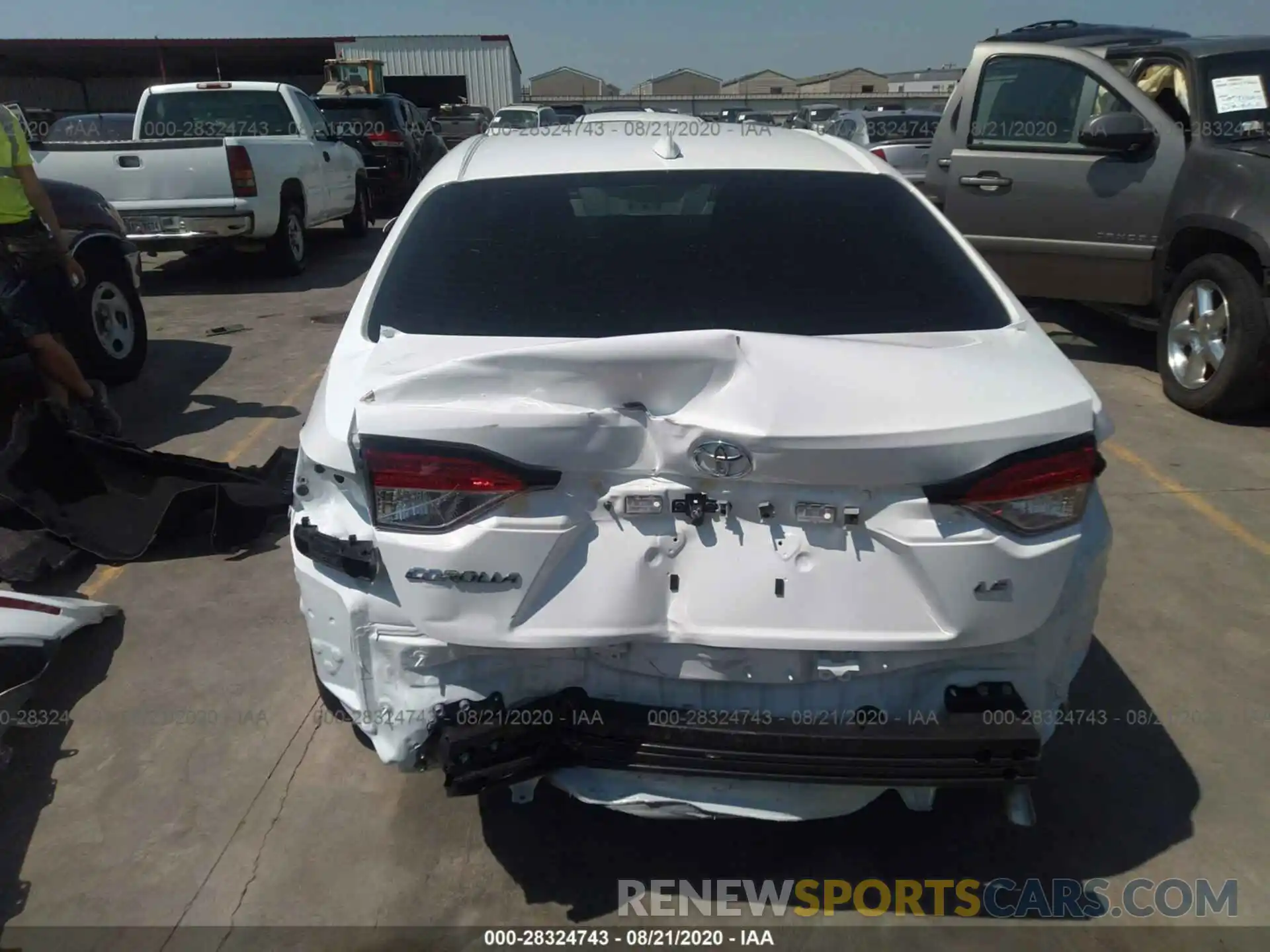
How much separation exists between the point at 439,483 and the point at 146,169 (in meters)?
8.60

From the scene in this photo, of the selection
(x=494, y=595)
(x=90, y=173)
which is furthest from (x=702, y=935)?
(x=90, y=173)

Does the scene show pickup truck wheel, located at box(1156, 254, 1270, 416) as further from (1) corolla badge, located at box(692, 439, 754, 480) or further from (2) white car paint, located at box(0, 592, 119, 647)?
(2) white car paint, located at box(0, 592, 119, 647)

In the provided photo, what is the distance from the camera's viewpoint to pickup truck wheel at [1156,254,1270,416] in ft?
17.9

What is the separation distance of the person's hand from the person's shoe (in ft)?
1.93

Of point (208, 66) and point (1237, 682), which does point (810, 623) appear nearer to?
point (1237, 682)

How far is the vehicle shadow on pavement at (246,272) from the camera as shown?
10320 mm

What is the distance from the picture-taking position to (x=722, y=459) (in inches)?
77.9

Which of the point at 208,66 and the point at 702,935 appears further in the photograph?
the point at 208,66

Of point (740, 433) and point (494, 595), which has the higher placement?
point (740, 433)

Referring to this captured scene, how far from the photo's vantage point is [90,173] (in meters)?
9.04

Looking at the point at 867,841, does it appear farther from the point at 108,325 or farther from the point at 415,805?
the point at 108,325

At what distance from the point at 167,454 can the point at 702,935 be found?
348 centimetres

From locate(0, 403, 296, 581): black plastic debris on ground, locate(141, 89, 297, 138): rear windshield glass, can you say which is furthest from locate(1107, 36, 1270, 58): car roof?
locate(141, 89, 297, 138): rear windshield glass

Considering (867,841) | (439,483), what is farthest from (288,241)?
(867,841)
